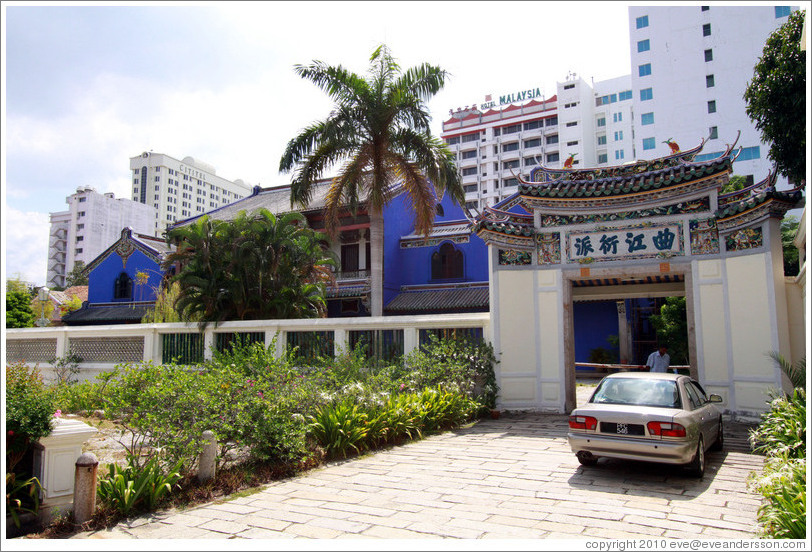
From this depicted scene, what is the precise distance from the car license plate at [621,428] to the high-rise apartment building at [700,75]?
125ft

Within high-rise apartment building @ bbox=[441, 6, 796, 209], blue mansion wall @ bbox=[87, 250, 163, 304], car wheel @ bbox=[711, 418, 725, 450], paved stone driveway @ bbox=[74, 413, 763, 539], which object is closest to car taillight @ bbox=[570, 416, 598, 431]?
paved stone driveway @ bbox=[74, 413, 763, 539]

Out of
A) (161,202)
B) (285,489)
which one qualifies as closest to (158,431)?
(285,489)

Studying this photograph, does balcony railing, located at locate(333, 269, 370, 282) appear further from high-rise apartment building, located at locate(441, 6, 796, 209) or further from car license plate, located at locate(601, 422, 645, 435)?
car license plate, located at locate(601, 422, 645, 435)

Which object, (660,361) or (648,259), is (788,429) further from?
(660,361)

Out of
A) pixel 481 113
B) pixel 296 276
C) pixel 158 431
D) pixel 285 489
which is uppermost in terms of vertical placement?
pixel 481 113

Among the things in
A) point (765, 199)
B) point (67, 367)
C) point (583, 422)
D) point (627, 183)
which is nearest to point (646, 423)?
point (583, 422)

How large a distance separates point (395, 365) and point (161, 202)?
320 feet

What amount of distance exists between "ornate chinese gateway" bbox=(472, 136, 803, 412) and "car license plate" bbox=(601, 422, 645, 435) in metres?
5.27

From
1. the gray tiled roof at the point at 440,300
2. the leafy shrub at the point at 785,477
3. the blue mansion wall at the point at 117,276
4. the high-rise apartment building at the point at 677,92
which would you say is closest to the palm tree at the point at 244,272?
the gray tiled roof at the point at 440,300

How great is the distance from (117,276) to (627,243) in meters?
28.9

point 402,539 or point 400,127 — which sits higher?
point 400,127

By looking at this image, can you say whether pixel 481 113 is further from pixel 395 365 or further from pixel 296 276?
pixel 395 365

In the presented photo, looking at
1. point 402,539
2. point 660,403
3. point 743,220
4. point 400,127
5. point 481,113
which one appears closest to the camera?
point 402,539

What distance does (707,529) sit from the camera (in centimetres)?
509
